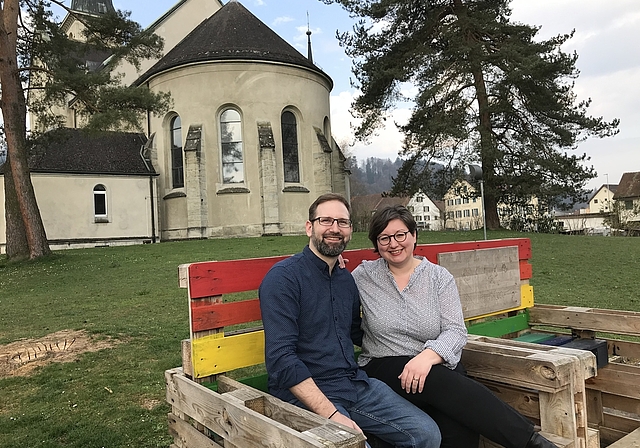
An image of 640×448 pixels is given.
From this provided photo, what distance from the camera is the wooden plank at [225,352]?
2715mm

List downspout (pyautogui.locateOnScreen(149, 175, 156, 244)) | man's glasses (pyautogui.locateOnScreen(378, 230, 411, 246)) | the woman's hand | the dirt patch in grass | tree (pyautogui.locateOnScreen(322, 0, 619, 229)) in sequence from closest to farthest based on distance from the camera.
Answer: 1. the woman's hand
2. man's glasses (pyautogui.locateOnScreen(378, 230, 411, 246))
3. the dirt patch in grass
4. tree (pyautogui.locateOnScreen(322, 0, 619, 229))
5. downspout (pyautogui.locateOnScreen(149, 175, 156, 244))

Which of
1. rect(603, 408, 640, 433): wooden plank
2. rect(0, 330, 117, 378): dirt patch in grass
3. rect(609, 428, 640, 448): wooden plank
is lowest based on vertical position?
rect(603, 408, 640, 433): wooden plank

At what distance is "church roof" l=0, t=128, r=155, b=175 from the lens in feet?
85.6

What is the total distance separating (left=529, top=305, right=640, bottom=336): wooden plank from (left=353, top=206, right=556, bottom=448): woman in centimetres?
171

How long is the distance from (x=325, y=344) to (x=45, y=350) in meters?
5.26

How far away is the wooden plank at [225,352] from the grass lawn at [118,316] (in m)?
1.42

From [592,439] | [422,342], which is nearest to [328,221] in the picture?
[422,342]

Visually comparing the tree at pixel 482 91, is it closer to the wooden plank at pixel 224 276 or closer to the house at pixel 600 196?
the wooden plank at pixel 224 276

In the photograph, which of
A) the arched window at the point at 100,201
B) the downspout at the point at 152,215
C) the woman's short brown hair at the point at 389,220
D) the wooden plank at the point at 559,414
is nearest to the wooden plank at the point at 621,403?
the wooden plank at the point at 559,414

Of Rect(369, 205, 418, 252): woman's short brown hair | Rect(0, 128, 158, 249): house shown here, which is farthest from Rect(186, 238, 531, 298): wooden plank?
Rect(0, 128, 158, 249): house

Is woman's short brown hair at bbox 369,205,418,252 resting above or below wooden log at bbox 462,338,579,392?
above

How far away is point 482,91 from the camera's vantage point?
2423 cm

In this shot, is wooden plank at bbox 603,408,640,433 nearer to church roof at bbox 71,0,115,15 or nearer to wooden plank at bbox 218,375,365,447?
wooden plank at bbox 218,375,365,447

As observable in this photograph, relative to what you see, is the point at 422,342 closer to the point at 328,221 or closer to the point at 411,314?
the point at 411,314
